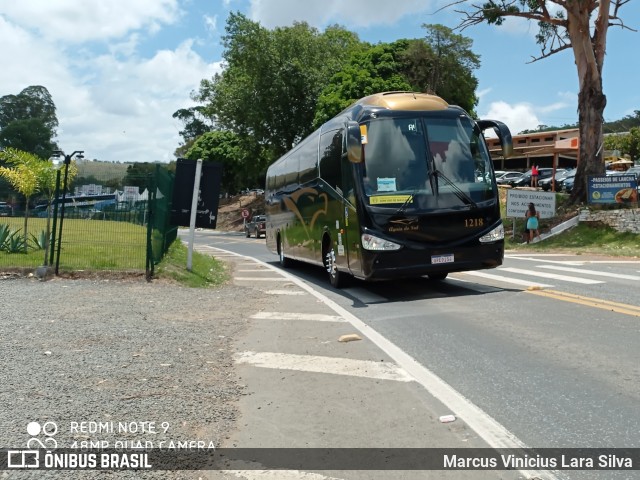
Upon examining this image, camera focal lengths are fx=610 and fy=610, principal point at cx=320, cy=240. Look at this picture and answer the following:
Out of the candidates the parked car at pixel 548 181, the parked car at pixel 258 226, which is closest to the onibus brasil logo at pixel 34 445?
the parked car at pixel 548 181

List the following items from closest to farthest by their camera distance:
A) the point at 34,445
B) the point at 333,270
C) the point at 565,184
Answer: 1. the point at 34,445
2. the point at 333,270
3. the point at 565,184

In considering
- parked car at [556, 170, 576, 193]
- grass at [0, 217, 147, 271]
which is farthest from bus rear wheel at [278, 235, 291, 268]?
parked car at [556, 170, 576, 193]

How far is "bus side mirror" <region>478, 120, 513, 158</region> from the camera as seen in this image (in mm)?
10842

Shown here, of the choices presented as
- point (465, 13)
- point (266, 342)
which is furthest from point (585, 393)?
point (465, 13)

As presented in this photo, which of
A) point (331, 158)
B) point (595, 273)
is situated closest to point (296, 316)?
point (331, 158)

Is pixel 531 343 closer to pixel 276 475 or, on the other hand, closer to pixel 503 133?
pixel 276 475

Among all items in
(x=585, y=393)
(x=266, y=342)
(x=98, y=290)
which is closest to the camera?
(x=585, y=393)

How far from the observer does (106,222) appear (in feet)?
44.2

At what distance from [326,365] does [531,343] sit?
2.43 m

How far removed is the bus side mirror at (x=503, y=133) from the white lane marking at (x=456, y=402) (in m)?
4.56

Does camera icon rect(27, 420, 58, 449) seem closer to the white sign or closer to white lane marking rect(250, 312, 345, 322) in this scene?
white lane marking rect(250, 312, 345, 322)

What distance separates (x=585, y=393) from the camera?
526 cm

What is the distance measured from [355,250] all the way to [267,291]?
282cm

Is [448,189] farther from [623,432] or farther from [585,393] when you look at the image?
[623,432]
